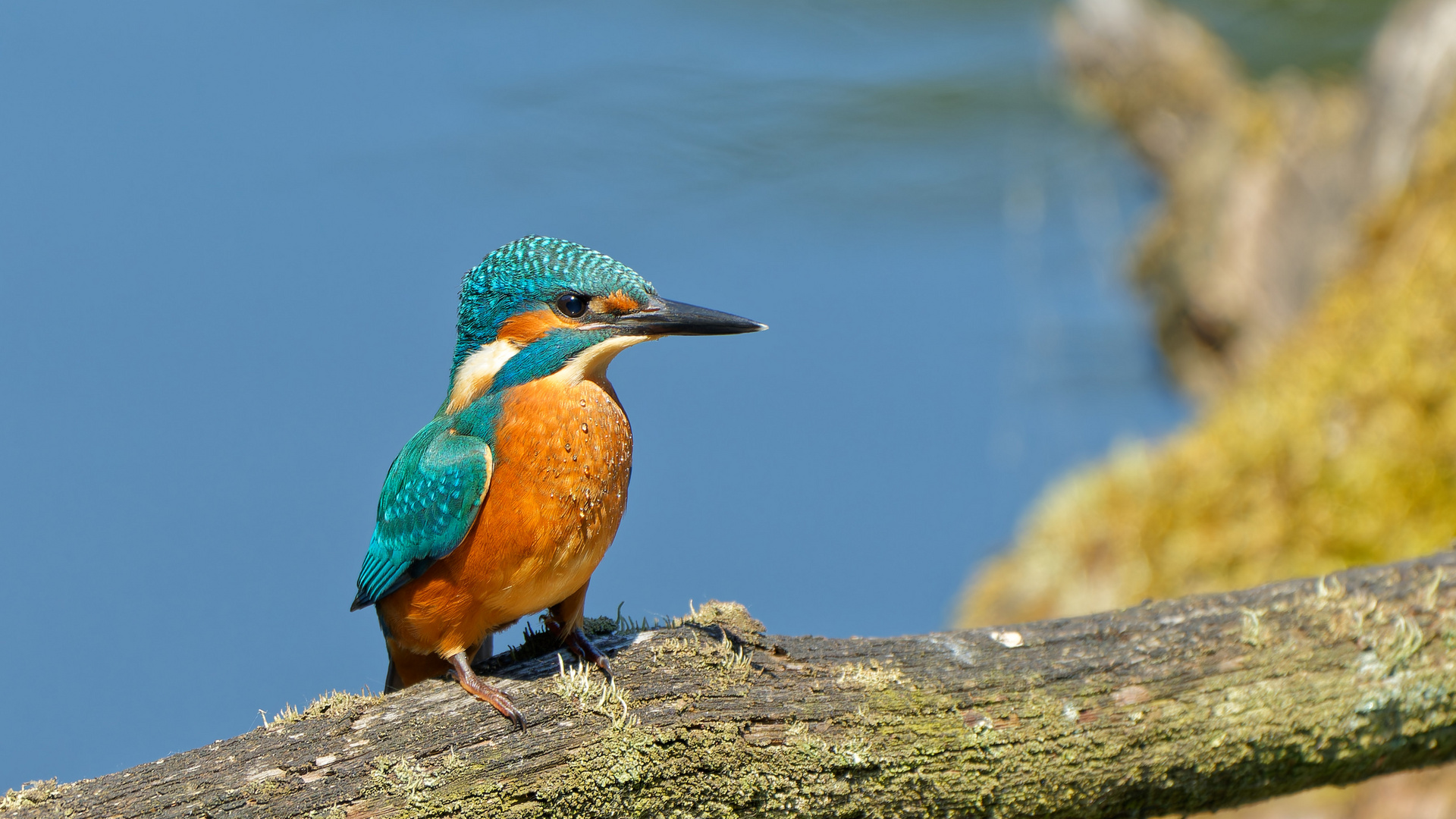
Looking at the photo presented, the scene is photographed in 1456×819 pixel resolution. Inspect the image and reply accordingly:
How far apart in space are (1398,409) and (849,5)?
5392 mm

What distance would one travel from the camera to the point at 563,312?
8.70ft

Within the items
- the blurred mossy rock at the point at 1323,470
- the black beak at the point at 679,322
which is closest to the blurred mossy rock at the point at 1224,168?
the blurred mossy rock at the point at 1323,470

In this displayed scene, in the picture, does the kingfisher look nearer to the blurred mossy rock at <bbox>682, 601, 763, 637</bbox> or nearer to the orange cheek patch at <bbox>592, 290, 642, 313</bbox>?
the orange cheek patch at <bbox>592, 290, 642, 313</bbox>

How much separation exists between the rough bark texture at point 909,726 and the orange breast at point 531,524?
0.57 feet

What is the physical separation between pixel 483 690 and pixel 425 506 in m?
0.44

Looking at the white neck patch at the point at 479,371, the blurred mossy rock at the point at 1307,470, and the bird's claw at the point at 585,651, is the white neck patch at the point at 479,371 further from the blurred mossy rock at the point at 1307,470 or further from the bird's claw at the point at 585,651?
the blurred mossy rock at the point at 1307,470

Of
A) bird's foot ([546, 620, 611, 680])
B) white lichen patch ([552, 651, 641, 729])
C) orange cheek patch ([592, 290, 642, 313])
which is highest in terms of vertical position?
orange cheek patch ([592, 290, 642, 313])

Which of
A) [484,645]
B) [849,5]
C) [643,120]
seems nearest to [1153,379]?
[849,5]

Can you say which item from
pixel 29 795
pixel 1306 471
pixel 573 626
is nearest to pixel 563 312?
pixel 573 626

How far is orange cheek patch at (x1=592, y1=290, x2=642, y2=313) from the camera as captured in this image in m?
2.62

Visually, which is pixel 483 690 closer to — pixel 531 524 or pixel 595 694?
pixel 595 694

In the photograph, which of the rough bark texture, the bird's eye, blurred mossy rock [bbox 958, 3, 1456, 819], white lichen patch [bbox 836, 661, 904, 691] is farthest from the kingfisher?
blurred mossy rock [bbox 958, 3, 1456, 819]

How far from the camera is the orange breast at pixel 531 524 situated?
2.53 metres

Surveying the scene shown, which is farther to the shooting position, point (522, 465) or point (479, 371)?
point (479, 371)
